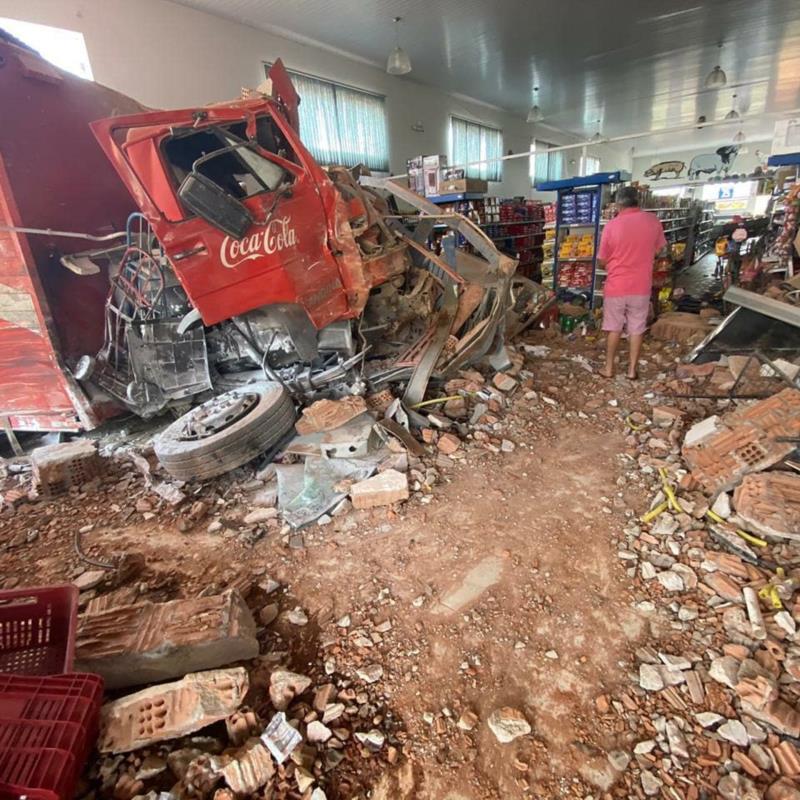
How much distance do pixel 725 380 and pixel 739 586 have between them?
8.74ft

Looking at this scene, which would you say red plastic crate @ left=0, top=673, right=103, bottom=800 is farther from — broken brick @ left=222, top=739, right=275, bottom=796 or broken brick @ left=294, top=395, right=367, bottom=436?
broken brick @ left=294, top=395, right=367, bottom=436

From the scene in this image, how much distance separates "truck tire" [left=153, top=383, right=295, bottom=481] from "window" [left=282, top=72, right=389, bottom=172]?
6.20 meters

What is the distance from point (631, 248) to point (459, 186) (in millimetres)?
4315

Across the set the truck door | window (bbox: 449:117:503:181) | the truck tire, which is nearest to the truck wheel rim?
the truck tire

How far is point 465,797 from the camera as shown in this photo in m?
1.42

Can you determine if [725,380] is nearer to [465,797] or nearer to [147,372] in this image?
[465,797]

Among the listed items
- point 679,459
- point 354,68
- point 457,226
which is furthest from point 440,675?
point 354,68

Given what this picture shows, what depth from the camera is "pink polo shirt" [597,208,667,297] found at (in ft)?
13.3

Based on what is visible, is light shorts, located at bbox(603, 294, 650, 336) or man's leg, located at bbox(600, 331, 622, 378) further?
man's leg, located at bbox(600, 331, 622, 378)

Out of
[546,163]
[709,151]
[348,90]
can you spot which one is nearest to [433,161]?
[348,90]

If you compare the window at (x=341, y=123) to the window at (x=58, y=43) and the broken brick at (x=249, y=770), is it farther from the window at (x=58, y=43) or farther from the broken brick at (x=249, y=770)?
the broken brick at (x=249, y=770)

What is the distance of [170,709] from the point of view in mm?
1540

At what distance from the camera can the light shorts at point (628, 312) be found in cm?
430

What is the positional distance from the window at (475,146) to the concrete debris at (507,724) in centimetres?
1277
